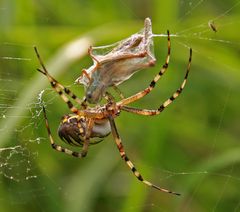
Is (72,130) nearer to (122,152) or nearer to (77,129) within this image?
(77,129)

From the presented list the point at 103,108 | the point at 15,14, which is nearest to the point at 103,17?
the point at 15,14

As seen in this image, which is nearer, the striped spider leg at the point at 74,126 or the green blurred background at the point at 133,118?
the striped spider leg at the point at 74,126

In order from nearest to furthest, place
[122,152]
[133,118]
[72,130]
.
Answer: [72,130] < [122,152] < [133,118]

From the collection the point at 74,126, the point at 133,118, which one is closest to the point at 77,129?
the point at 74,126

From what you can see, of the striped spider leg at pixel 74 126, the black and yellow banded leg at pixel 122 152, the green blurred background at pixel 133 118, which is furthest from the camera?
the green blurred background at pixel 133 118

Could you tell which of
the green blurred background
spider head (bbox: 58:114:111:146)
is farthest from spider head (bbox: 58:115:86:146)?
the green blurred background

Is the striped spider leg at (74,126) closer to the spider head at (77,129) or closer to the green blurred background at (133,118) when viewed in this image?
the spider head at (77,129)

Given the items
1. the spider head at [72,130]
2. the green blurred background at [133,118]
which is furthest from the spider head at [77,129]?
the green blurred background at [133,118]

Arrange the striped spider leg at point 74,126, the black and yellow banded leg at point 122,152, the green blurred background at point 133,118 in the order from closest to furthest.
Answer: the striped spider leg at point 74,126, the black and yellow banded leg at point 122,152, the green blurred background at point 133,118

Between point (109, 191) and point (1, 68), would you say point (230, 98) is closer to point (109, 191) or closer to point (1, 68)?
point (109, 191)

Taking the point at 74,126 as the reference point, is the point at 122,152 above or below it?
below
